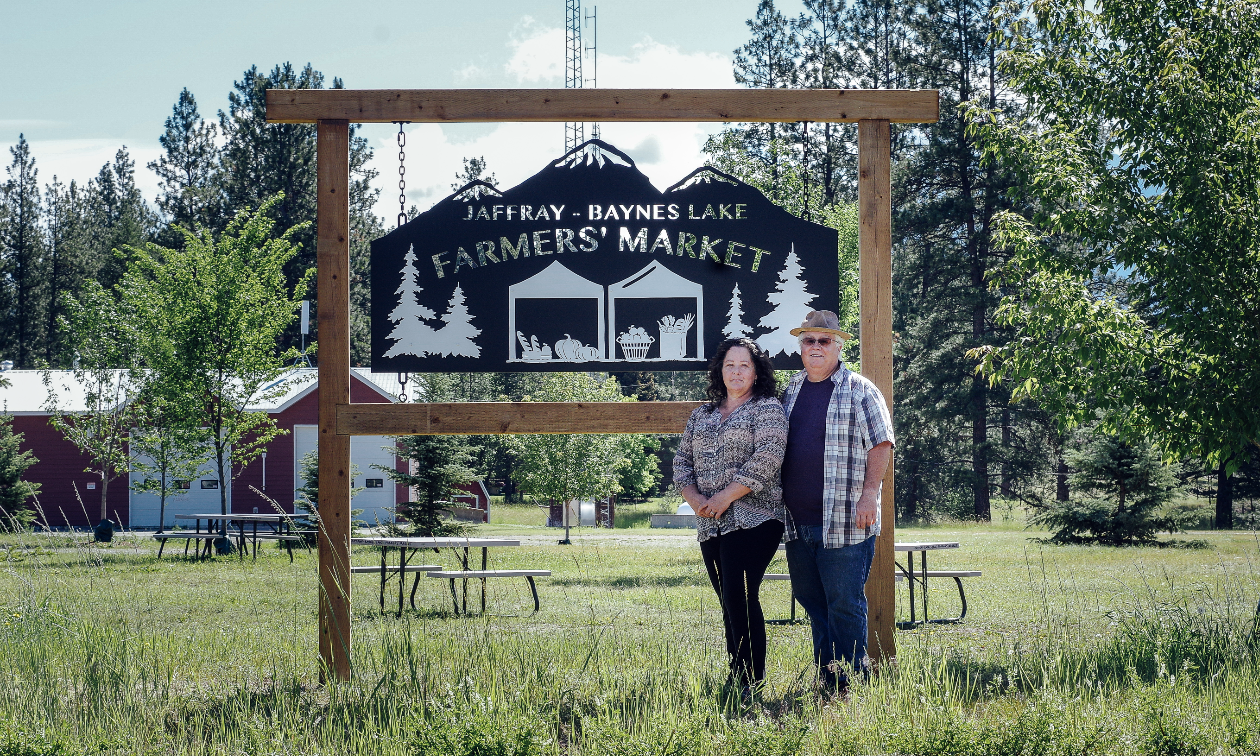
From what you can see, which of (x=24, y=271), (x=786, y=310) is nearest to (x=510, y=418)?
(x=786, y=310)

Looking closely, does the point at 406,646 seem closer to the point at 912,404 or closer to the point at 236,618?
the point at 236,618

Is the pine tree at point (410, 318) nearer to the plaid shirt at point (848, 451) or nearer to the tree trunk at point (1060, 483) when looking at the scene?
the plaid shirt at point (848, 451)

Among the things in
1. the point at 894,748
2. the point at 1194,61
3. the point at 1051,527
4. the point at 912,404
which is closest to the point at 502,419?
the point at 894,748

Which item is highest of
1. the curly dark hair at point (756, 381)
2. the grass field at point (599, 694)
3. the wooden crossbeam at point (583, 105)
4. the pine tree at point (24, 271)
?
the pine tree at point (24, 271)

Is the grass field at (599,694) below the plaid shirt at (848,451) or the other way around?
below

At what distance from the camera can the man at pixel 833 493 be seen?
452 centimetres

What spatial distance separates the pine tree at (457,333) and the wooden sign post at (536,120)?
13.0 inches

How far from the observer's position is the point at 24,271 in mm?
47688

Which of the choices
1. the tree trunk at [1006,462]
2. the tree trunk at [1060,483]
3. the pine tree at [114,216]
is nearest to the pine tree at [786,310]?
the tree trunk at [1006,462]

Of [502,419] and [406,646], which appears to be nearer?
[406,646]

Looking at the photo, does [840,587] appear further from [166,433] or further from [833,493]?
[166,433]

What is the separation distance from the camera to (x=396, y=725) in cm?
405

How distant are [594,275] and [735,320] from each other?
0.86 metres

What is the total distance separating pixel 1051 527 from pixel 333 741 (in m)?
17.6
